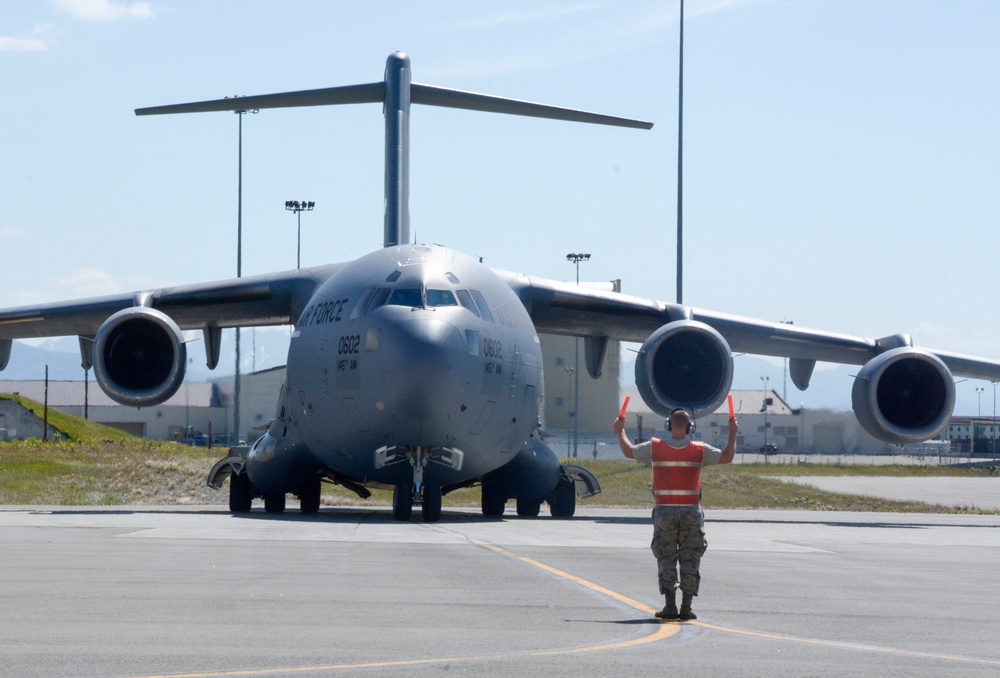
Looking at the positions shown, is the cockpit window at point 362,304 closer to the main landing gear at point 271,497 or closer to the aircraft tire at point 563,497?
the main landing gear at point 271,497

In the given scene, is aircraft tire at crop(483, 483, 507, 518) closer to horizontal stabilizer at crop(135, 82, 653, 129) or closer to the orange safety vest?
horizontal stabilizer at crop(135, 82, 653, 129)

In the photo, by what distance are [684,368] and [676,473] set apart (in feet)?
41.6

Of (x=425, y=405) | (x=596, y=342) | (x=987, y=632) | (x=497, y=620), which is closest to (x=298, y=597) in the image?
(x=497, y=620)

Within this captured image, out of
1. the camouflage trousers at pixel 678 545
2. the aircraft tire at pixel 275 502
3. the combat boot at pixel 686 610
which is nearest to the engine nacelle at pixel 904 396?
the aircraft tire at pixel 275 502

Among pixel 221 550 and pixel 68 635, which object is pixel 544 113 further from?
pixel 68 635

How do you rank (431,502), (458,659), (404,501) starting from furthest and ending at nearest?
(404,501)
(431,502)
(458,659)

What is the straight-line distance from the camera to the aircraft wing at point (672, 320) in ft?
75.9

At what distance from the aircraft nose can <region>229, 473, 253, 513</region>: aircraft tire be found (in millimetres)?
5823

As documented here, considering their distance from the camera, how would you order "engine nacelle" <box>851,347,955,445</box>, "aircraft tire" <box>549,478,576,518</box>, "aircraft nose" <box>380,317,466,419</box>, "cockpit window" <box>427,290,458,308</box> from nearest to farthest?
"aircraft nose" <box>380,317,466,419</box> < "cockpit window" <box>427,290,458,308</box> < "engine nacelle" <box>851,347,955,445</box> < "aircraft tire" <box>549,478,576,518</box>

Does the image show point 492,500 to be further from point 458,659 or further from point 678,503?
Result: point 458,659

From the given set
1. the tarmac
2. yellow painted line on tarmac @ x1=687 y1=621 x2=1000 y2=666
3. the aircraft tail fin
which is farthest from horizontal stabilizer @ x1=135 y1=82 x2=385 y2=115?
yellow painted line on tarmac @ x1=687 y1=621 x2=1000 y2=666

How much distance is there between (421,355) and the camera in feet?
58.5

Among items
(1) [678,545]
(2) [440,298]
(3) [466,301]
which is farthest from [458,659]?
(3) [466,301]

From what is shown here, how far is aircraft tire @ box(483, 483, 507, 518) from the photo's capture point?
2216cm
